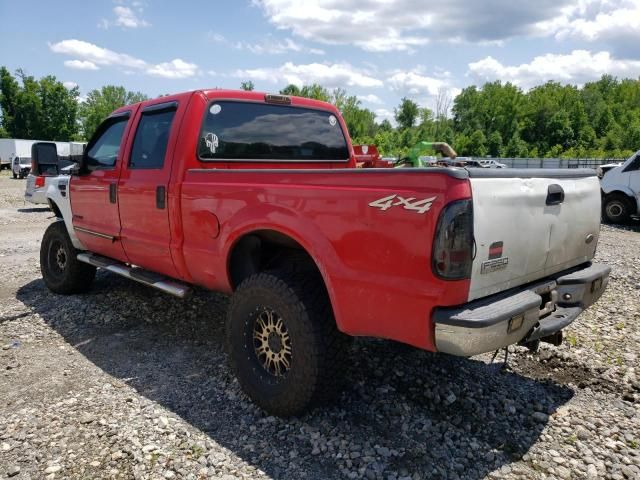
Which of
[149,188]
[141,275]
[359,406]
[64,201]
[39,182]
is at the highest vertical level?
[149,188]

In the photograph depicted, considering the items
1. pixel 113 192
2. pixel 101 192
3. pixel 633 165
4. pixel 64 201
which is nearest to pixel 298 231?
pixel 113 192

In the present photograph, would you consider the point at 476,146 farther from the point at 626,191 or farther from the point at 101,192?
the point at 101,192

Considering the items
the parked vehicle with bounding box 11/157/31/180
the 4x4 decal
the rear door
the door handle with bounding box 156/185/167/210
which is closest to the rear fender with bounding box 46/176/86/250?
the rear door

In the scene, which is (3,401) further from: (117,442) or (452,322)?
(452,322)

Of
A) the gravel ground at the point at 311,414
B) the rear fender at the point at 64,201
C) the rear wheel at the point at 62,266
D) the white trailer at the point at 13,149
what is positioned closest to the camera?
the gravel ground at the point at 311,414

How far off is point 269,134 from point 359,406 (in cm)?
234

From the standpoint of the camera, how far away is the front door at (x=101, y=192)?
461 cm

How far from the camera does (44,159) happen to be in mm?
5152

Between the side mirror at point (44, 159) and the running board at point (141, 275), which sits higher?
the side mirror at point (44, 159)

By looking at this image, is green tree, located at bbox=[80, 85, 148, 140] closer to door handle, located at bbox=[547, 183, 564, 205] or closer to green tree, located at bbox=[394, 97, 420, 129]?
green tree, located at bbox=[394, 97, 420, 129]

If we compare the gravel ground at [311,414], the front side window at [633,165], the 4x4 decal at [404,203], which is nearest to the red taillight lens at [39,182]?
the gravel ground at [311,414]

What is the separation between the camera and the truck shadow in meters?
2.77

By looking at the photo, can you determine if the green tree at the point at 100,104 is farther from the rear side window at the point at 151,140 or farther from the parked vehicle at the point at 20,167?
the rear side window at the point at 151,140

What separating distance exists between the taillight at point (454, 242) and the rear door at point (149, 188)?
2.33 metres
